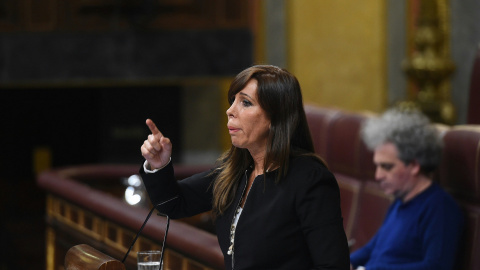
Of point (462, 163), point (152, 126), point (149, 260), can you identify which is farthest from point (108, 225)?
point (152, 126)

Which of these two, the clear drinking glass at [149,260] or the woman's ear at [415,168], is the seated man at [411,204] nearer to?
the woman's ear at [415,168]

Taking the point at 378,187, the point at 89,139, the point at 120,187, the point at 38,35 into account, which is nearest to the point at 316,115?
the point at 378,187

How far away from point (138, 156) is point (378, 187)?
165 inches

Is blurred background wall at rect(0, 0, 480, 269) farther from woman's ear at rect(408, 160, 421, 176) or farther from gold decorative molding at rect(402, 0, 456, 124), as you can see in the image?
woman's ear at rect(408, 160, 421, 176)

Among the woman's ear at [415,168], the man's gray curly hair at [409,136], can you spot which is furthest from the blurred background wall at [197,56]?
the woman's ear at [415,168]

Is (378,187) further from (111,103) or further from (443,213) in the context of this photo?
(111,103)

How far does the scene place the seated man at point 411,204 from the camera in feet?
8.98

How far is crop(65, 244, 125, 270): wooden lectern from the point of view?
1763mm

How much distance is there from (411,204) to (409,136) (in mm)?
252

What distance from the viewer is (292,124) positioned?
1.69 m

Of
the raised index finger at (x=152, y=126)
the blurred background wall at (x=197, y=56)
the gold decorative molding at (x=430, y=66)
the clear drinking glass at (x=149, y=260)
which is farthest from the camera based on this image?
the blurred background wall at (x=197, y=56)

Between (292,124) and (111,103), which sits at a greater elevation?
(292,124)

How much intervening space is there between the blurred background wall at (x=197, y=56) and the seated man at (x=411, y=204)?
3.49 meters

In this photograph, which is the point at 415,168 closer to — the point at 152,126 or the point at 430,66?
the point at 152,126
